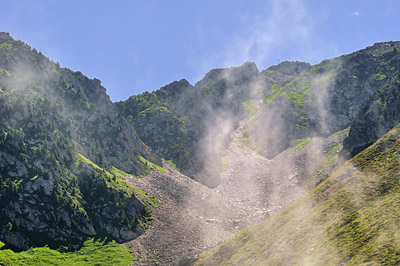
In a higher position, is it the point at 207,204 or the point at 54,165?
the point at 54,165

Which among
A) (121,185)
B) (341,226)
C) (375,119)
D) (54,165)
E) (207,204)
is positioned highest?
(54,165)

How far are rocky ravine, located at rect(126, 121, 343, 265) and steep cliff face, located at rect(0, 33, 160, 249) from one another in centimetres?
1048

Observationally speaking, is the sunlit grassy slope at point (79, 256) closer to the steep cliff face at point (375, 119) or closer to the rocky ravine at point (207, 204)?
the rocky ravine at point (207, 204)

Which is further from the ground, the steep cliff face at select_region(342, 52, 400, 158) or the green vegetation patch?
the green vegetation patch

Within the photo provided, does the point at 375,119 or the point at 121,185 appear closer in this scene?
the point at 375,119

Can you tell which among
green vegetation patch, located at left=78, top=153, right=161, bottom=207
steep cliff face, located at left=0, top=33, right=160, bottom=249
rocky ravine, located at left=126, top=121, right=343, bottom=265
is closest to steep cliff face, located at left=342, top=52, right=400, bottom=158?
rocky ravine, located at left=126, top=121, right=343, bottom=265

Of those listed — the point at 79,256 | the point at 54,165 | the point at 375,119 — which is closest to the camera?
the point at 79,256

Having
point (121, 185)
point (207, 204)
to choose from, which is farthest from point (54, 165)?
point (207, 204)

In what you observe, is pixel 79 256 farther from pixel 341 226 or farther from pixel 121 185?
pixel 341 226

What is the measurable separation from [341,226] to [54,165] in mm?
92495

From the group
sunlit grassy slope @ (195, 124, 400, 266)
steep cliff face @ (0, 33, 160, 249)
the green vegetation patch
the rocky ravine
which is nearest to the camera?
sunlit grassy slope @ (195, 124, 400, 266)

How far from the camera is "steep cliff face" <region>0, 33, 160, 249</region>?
89875mm

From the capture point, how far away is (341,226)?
2441 inches

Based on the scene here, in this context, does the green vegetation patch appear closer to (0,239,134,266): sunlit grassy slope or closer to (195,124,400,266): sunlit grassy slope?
(0,239,134,266): sunlit grassy slope
